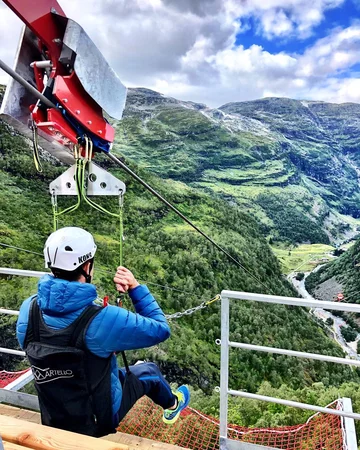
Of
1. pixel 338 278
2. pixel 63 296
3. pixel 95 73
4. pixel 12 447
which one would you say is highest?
pixel 338 278

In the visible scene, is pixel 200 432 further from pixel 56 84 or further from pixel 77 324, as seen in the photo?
pixel 56 84

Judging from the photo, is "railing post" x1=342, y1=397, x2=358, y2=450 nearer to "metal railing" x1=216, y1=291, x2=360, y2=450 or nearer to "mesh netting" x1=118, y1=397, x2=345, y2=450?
"metal railing" x1=216, y1=291, x2=360, y2=450

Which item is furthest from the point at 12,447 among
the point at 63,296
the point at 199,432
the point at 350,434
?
the point at 350,434

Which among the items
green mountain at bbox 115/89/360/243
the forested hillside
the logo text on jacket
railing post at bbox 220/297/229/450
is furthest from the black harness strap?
green mountain at bbox 115/89/360/243

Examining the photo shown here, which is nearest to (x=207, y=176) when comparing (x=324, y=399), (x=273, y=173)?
(x=273, y=173)

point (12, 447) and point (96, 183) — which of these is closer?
point (12, 447)

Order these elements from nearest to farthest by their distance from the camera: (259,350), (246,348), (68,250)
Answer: (68,250), (259,350), (246,348)
